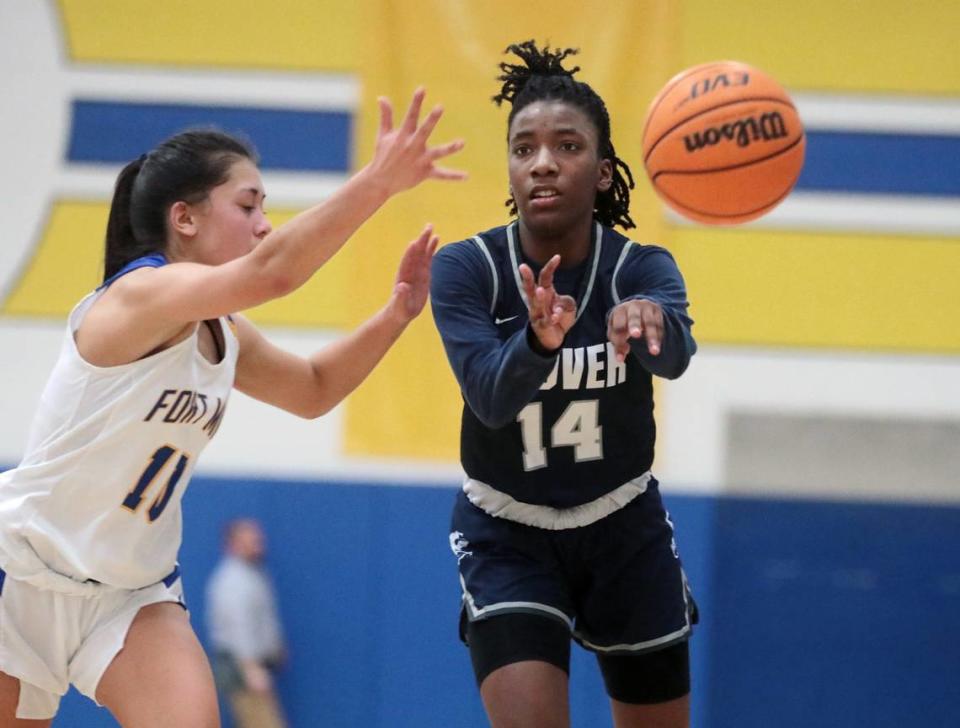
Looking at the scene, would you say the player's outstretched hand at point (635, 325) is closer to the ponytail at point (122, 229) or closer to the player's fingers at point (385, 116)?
the player's fingers at point (385, 116)

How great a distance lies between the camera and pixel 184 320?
3.14 m

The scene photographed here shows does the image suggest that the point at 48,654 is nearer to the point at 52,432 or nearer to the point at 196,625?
the point at 52,432

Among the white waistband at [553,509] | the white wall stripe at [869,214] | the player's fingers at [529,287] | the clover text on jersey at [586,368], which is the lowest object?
the white waistband at [553,509]

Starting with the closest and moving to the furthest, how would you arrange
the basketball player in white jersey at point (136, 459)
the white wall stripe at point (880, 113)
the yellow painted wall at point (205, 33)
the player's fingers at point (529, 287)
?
1. the player's fingers at point (529, 287)
2. the basketball player in white jersey at point (136, 459)
3. the white wall stripe at point (880, 113)
4. the yellow painted wall at point (205, 33)

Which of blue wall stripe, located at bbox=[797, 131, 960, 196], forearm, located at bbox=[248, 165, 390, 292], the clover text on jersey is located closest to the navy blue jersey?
the clover text on jersey

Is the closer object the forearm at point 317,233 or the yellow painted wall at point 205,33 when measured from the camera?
the forearm at point 317,233

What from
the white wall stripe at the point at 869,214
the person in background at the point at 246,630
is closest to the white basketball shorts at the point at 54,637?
the person in background at the point at 246,630

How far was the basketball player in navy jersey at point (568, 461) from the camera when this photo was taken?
3275 mm

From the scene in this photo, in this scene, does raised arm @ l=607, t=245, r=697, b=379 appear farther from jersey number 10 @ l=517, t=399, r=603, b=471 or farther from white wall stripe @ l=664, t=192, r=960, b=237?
white wall stripe @ l=664, t=192, r=960, b=237

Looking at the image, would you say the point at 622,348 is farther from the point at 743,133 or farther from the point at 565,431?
the point at 743,133

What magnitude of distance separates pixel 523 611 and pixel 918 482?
14.2ft

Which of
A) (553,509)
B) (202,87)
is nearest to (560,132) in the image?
(553,509)

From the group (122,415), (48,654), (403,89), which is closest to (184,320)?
(122,415)

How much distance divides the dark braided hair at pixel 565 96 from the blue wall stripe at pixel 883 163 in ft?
11.5
